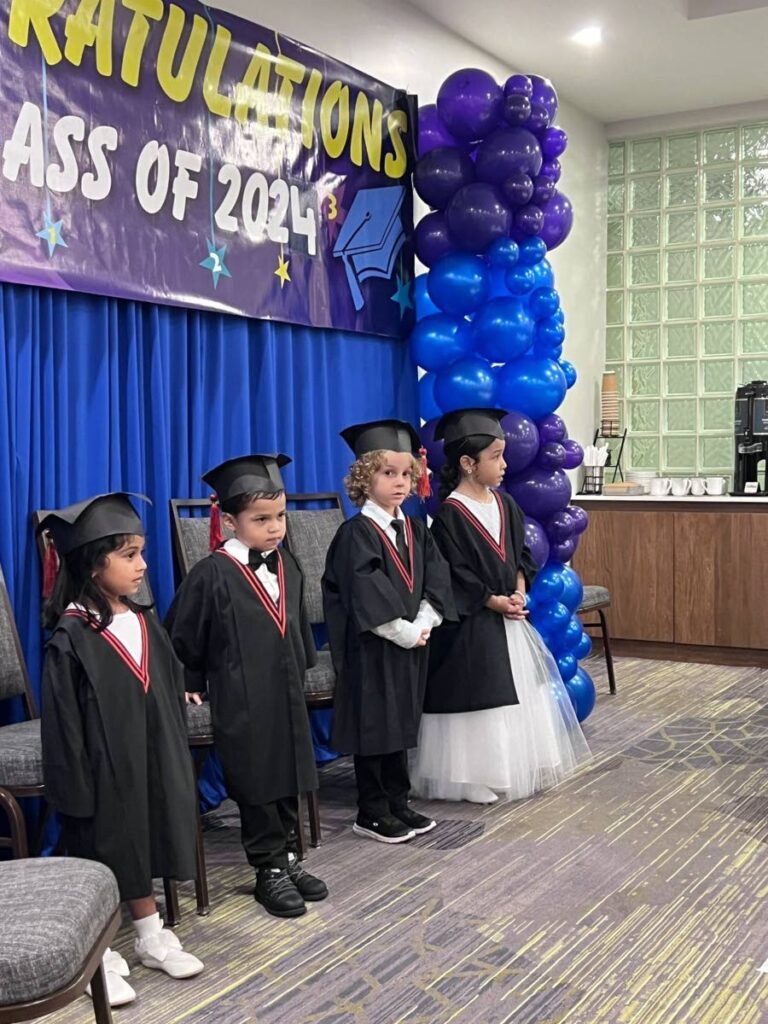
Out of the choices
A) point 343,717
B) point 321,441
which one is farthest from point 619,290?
point 343,717

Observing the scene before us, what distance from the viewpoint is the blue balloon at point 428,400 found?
4.52 metres

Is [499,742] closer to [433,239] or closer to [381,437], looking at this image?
[381,437]

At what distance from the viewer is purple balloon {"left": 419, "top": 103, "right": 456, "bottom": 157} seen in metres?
4.50

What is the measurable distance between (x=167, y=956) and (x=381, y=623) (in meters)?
1.08

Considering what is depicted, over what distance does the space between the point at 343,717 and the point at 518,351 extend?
154 cm

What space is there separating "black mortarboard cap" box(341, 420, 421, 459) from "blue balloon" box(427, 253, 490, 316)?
36.7 inches

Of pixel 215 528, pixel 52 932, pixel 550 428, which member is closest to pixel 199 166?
pixel 215 528

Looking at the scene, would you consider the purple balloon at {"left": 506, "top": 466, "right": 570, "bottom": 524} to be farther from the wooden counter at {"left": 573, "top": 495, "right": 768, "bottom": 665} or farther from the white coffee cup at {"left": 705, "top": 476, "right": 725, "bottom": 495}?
the white coffee cup at {"left": 705, "top": 476, "right": 725, "bottom": 495}

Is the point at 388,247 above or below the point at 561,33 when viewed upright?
below

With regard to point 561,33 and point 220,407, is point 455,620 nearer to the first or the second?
point 220,407

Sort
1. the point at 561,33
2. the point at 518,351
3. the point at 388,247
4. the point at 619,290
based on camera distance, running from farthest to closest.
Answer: the point at 619,290
the point at 561,33
the point at 388,247
the point at 518,351

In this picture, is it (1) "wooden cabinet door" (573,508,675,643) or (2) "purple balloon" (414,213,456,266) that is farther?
(1) "wooden cabinet door" (573,508,675,643)

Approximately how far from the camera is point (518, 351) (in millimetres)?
4168

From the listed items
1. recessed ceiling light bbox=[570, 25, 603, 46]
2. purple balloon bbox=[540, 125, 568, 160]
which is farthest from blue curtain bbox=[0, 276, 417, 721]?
recessed ceiling light bbox=[570, 25, 603, 46]
